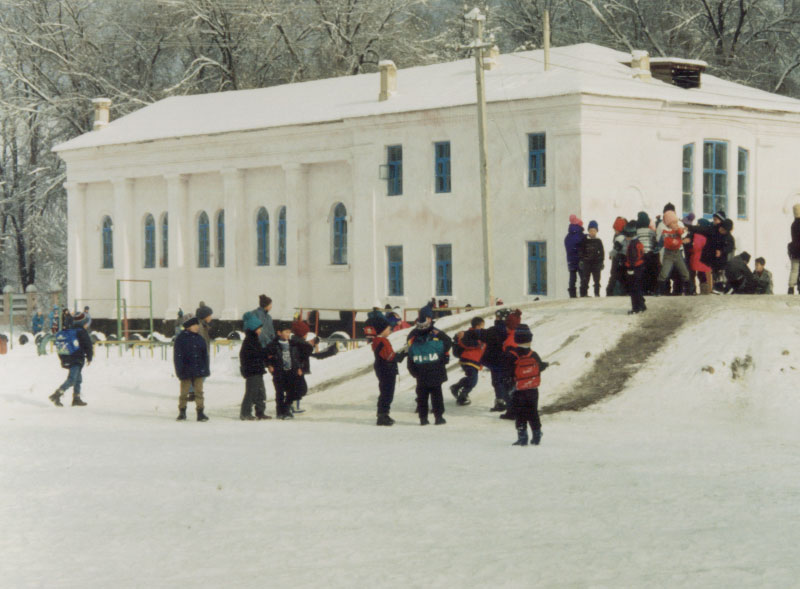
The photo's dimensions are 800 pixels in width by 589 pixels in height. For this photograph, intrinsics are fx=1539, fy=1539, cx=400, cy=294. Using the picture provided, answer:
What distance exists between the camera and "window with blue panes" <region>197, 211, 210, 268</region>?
169 ft

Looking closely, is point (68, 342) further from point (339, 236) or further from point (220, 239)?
point (220, 239)

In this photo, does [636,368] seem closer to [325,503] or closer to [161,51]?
[325,503]

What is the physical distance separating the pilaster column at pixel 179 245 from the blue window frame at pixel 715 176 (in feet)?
58.5

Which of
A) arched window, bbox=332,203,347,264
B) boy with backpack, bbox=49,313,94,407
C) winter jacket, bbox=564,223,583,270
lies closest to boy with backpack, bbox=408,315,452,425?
boy with backpack, bbox=49,313,94,407

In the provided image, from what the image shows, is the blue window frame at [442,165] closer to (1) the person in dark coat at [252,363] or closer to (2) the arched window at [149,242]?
(2) the arched window at [149,242]

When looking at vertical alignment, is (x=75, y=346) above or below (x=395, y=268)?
below

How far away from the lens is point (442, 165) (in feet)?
144

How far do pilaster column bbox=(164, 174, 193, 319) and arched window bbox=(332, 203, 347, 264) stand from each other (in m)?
6.52

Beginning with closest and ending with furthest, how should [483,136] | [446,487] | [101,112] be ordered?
[446,487]
[483,136]
[101,112]

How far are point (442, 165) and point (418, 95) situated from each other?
2713mm

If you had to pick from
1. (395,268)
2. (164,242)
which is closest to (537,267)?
(395,268)

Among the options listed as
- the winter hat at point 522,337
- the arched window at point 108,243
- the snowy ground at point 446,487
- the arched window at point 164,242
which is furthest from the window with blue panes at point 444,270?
the winter hat at point 522,337

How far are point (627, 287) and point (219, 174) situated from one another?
26.4m

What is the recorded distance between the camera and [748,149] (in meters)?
43.7
